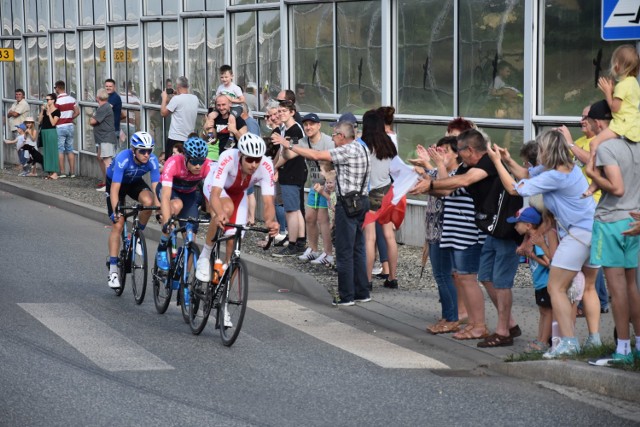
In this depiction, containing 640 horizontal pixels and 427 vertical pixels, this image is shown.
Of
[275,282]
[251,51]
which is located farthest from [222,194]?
[251,51]

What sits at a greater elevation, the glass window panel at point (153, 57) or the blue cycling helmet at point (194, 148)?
the glass window panel at point (153, 57)

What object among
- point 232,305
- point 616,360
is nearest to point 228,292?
point 232,305

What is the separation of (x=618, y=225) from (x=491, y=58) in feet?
22.3

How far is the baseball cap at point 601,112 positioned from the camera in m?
9.43

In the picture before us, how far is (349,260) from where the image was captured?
12500 mm

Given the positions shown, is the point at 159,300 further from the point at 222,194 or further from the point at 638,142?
the point at 638,142

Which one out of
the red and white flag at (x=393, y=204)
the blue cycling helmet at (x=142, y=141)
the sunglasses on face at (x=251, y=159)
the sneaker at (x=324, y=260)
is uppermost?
the blue cycling helmet at (x=142, y=141)

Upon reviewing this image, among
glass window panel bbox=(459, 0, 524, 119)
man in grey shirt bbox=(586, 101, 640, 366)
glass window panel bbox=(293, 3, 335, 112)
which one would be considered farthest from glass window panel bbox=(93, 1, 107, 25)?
man in grey shirt bbox=(586, 101, 640, 366)

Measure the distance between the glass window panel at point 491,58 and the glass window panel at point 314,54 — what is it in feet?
11.9

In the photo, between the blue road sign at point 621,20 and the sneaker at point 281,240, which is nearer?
the blue road sign at point 621,20

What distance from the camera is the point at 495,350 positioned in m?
10.1

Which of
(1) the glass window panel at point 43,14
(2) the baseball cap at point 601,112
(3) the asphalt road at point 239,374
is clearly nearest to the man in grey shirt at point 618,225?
(2) the baseball cap at point 601,112

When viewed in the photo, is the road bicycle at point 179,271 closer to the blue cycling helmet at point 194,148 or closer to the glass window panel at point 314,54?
the blue cycling helmet at point 194,148

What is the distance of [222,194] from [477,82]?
556 cm
